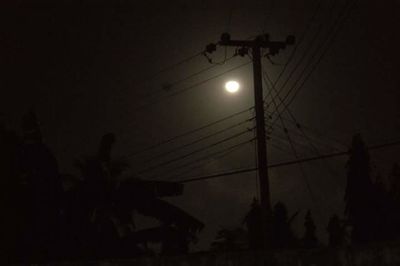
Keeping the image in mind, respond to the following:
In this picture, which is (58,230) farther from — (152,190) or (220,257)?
(220,257)

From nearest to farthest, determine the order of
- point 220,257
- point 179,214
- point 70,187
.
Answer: point 220,257 < point 179,214 < point 70,187

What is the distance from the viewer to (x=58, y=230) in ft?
64.5

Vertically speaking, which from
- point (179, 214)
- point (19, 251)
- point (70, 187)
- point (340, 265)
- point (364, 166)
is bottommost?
point (340, 265)

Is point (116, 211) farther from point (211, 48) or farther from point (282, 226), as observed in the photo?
point (282, 226)

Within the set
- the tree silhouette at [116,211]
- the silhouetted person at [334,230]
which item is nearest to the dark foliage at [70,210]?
the tree silhouette at [116,211]

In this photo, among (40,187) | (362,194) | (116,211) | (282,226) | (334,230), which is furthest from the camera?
(334,230)

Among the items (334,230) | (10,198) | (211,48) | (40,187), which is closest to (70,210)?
(40,187)

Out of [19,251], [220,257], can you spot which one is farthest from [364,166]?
[220,257]

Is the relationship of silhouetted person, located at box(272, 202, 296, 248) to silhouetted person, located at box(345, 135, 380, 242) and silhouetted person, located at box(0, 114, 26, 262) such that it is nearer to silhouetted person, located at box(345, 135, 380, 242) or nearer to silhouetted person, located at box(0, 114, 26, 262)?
silhouetted person, located at box(345, 135, 380, 242)

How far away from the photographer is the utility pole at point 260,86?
15.5m

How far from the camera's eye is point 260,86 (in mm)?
16766

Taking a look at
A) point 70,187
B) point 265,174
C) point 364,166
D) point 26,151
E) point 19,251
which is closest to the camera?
point 265,174

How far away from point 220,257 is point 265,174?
21.3 ft

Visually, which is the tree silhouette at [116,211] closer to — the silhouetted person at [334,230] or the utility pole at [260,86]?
the utility pole at [260,86]
